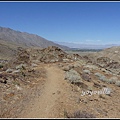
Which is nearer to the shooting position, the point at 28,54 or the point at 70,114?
the point at 70,114

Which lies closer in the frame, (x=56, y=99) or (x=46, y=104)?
(x=46, y=104)

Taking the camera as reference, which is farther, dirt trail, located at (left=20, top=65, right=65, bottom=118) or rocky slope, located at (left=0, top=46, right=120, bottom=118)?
rocky slope, located at (left=0, top=46, right=120, bottom=118)

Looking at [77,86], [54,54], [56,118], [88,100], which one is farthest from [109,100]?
[54,54]

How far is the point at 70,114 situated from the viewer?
26.8 feet

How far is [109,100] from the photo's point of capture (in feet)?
37.2

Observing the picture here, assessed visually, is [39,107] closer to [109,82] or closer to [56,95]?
[56,95]

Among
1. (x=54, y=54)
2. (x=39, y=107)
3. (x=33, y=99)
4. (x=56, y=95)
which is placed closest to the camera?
(x=39, y=107)

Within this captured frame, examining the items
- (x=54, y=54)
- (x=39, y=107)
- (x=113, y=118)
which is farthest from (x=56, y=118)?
(x=54, y=54)

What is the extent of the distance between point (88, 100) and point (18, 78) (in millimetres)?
6058

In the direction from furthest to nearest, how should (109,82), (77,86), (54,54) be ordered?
(54,54) → (109,82) → (77,86)

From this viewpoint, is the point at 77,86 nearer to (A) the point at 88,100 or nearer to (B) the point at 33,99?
(A) the point at 88,100

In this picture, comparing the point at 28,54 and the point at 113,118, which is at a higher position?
the point at 28,54

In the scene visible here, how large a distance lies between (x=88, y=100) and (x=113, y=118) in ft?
8.18

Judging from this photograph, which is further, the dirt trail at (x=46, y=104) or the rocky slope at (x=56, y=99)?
the rocky slope at (x=56, y=99)
